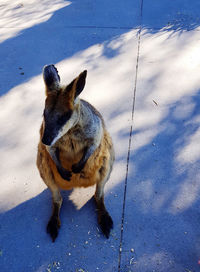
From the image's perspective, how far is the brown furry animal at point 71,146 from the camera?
184cm

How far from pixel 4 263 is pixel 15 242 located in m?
0.18

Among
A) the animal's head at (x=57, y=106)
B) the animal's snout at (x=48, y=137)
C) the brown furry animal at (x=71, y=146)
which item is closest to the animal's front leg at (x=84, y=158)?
the brown furry animal at (x=71, y=146)

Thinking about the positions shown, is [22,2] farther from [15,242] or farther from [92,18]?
[15,242]

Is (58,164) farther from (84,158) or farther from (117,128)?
(117,128)

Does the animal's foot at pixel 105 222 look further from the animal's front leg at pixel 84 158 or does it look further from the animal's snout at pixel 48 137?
the animal's snout at pixel 48 137

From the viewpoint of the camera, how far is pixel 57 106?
72.5 inches

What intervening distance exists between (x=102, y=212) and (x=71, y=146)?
0.73 metres

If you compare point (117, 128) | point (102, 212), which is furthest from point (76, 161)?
point (117, 128)

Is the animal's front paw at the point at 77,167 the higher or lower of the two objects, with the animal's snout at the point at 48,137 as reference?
lower

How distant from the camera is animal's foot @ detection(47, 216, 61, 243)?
242 centimetres

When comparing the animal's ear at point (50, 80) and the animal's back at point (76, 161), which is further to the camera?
the animal's back at point (76, 161)

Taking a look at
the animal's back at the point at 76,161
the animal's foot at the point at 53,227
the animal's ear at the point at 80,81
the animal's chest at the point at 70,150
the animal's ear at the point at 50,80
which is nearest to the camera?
the animal's ear at the point at 80,81

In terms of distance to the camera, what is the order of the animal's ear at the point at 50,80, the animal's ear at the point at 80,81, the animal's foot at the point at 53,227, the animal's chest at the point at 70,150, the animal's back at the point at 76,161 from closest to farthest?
the animal's ear at the point at 80,81 → the animal's ear at the point at 50,80 → the animal's chest at the point at 70,150 → the animal's back at the point at 76,161 → the animal's foot at the point at 53,227

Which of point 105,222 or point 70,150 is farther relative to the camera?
point 105,222
